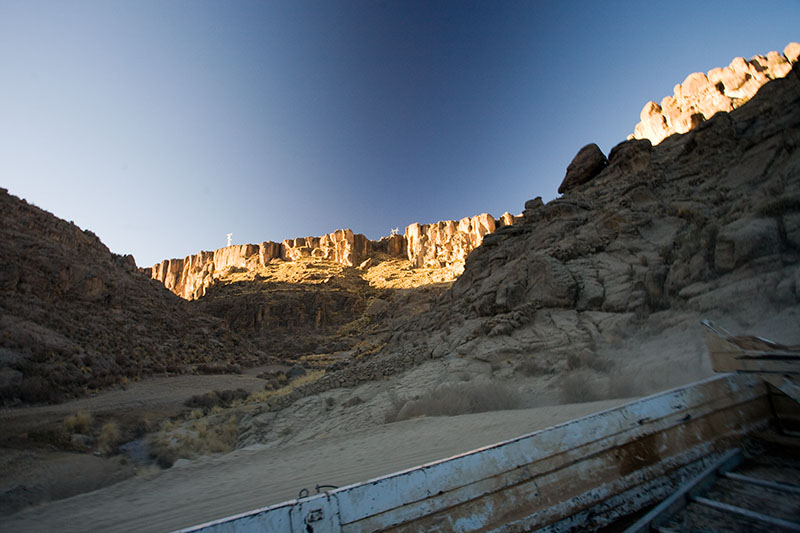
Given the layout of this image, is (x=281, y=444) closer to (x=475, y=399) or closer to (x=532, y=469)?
(x=475, y=399)

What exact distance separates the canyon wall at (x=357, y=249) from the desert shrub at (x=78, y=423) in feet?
176

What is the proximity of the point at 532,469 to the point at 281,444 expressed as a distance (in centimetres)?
830

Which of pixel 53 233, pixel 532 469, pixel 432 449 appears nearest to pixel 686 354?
pixel 432 449

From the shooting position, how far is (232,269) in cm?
6644

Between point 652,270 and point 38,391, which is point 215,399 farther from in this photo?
point 652,270

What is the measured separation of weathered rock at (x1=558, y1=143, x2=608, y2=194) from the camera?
1998 centimetres

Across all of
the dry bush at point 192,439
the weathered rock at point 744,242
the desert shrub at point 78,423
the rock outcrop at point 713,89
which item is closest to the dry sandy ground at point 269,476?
the dry bush at point 192,439

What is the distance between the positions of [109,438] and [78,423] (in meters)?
1.42

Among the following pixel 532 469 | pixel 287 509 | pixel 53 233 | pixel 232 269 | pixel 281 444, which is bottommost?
pixel 281 444

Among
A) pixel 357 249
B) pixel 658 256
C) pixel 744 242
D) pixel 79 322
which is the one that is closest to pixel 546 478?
pixel 744 242

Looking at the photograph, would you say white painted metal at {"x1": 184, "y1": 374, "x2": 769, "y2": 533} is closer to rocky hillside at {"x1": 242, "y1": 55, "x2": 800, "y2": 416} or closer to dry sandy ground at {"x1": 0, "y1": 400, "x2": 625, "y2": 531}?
dry sandy ground at {"x1": 0, "y1": 400, "x2": 625, "y2": 531}

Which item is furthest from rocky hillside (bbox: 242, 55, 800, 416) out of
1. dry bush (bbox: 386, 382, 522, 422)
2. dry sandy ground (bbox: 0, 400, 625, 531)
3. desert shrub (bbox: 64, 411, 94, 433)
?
desert shrub (bbox: 64, 411, 94, 433)

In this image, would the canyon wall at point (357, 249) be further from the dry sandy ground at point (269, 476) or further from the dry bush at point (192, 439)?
the dry sandy ground at point (269, 476)

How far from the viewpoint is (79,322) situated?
21.5 meters
